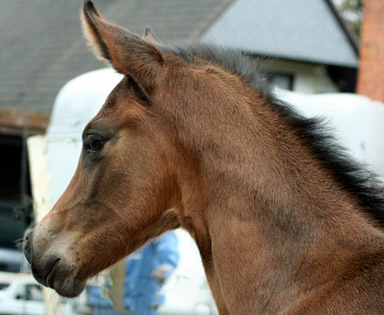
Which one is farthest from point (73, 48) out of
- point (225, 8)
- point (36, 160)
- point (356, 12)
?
point (356, 12)

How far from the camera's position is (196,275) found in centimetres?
615

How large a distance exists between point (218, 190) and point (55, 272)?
2.46ft

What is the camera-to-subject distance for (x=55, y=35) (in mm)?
21219

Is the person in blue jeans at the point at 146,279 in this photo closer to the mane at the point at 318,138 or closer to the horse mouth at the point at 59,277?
the horse mouth at the point at 59,277

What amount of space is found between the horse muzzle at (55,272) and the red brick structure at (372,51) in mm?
11087

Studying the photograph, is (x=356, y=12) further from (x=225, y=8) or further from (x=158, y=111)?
(x=158, y=111)

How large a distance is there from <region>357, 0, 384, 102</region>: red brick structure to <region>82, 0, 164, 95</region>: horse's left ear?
36.1 feet

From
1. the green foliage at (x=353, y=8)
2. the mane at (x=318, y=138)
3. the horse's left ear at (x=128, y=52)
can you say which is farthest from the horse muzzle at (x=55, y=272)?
the green foliage at (x=353, y=8)

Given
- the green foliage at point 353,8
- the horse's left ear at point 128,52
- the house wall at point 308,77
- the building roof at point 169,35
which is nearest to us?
the horse's left ear at point 128,52

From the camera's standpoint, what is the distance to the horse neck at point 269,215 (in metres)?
2.91

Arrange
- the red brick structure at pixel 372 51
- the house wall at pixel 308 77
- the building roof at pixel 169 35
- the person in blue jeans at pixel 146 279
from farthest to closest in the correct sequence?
the house wall at pixel 308 77 < the building roof at pixel 169 35 < the red brick structure at pixel 372 51 < the person in blue jeans at pixel 146 279

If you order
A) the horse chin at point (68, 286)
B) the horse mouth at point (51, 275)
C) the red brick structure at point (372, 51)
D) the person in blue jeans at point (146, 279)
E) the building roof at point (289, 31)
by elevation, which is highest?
the horse mouth at point (51, 275)

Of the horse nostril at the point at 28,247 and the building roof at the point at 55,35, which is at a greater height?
the horse nostril at the point at 28,247

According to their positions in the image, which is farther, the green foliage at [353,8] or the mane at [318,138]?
the green foliage at [353,8]
